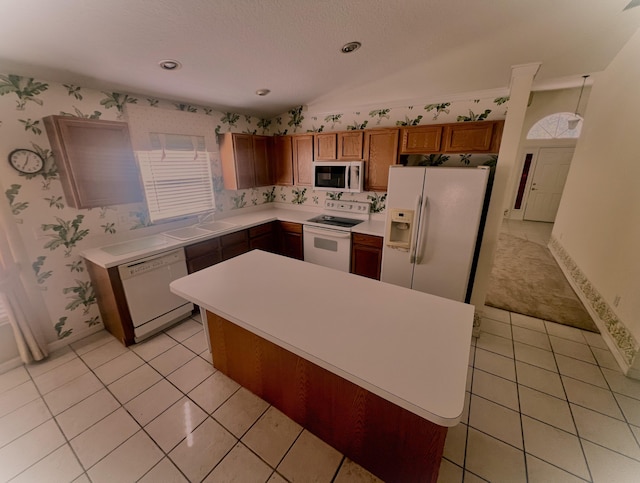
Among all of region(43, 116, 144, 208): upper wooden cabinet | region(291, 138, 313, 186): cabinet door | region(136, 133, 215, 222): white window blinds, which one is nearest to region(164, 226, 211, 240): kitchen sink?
region(136, 133, 215, 222): white window blinds

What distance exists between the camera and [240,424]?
175cm

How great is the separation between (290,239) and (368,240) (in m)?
1.30

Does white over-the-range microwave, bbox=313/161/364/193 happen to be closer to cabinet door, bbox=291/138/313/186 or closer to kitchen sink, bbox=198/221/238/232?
cabinet door, bbox=291/138/313/186

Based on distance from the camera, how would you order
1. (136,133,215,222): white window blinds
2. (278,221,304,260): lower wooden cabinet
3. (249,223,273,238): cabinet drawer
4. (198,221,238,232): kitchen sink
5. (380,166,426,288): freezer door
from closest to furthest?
1. (380,166,426,288): freezer door
2. (136,133,215,222): white window blinds
3. (198,221,238,232): kitchen sink
4. (249,223,273,238): cabinet drawer
5. (278,221,304,260): lower wooden cabinet

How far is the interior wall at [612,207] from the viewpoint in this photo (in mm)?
2389

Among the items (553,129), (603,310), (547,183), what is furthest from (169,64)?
(547,183)

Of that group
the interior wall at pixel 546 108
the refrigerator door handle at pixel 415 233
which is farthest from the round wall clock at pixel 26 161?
the interior wall at pixel 546 108

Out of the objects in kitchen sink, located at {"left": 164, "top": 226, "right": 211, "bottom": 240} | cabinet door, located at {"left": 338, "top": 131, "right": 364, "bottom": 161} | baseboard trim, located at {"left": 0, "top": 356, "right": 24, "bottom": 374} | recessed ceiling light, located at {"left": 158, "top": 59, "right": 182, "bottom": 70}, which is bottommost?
baseboard trim, located at {"left": 0, "top": 356, "right": 24, "bottom": 374}

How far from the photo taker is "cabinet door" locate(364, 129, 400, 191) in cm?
305

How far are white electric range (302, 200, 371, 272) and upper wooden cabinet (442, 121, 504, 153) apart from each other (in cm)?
126

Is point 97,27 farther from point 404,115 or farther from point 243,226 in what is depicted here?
point 404,115

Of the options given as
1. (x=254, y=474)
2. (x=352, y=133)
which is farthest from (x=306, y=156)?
(x=254, y=474)

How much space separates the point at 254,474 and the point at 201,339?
1.43 metres

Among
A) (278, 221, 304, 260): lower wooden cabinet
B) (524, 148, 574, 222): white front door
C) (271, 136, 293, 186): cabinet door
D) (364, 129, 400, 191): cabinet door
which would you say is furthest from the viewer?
(524, 148, 574, 222): white front door
